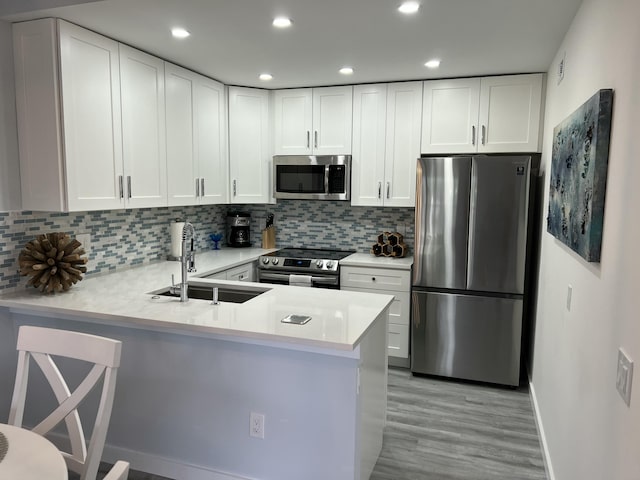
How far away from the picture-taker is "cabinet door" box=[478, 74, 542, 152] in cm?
349

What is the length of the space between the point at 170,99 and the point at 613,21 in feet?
8.90

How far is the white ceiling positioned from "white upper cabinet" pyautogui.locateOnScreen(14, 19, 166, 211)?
120 mm

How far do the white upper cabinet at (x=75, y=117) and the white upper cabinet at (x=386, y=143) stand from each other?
1.84m

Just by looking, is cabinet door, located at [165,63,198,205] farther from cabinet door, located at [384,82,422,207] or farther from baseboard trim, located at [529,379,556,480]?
baseboard trim, located at [529,379,556,480]

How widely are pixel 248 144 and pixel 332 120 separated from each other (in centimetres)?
80

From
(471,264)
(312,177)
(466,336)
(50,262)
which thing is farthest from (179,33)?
(466,336)

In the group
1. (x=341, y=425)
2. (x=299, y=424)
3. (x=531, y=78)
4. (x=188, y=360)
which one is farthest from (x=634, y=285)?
(x=531, y=78)

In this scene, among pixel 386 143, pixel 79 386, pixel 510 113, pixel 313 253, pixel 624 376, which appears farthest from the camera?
pixel 313 253

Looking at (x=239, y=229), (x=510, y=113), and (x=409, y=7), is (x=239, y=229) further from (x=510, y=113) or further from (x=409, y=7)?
(x=409, y=7)

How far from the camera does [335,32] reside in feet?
8.58

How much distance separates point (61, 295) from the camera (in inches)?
97.5

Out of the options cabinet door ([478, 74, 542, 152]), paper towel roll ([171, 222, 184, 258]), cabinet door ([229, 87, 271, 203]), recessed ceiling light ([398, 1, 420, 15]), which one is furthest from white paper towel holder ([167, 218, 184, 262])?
cabinet door ([478, 74, 542, 152])

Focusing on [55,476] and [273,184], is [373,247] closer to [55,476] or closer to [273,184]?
[273,184]

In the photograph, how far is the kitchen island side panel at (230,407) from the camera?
2008 mm
